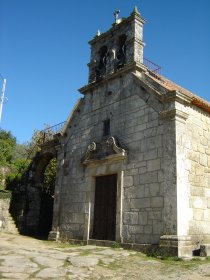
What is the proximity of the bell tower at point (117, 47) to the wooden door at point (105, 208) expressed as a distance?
3910 millimetres

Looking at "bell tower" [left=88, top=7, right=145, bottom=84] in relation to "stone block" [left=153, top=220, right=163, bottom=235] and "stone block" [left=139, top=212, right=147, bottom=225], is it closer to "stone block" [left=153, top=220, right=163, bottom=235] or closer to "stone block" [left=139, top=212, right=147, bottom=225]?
"stone block" [left=139, top=212, right=147, bottom=225]

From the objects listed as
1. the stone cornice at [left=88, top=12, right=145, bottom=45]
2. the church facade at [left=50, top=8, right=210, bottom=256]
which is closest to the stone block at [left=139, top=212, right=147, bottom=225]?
the church facade at [left=50, top=8, right=210, bottom=256]

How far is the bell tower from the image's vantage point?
35.5 ft

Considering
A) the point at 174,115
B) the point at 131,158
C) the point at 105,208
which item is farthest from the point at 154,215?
the point at 174,115

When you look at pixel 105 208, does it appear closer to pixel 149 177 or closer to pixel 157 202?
pixel 149 177

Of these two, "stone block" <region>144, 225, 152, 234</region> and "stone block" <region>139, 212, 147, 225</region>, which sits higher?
"stone block" <region>139, 212, 147, 225</region>

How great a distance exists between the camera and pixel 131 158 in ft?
31.3

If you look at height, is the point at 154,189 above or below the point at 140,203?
above

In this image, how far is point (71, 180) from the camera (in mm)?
12000

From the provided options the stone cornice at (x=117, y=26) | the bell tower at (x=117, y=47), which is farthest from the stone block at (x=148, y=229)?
the stone cornice at (x=117, y=26)

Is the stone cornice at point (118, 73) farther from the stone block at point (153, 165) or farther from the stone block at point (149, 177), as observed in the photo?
the stone block at point (149, 177)

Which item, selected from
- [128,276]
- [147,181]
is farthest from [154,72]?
[128,276]

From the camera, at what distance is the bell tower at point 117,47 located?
10.8 meters

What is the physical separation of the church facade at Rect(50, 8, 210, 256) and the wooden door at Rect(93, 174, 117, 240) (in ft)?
0.10
